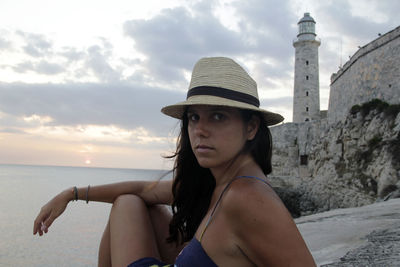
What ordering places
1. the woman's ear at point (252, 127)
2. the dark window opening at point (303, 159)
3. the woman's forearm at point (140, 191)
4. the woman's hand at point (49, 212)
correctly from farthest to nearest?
1. the dark window opening at point (303, 159)
2. the woman's hand at point (49, 212)
3. the woman's forearm at point (140, 191)
4. the woman's ear at point (252, 127)

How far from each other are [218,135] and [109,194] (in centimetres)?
143

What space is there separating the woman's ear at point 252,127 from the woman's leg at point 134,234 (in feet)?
3.43

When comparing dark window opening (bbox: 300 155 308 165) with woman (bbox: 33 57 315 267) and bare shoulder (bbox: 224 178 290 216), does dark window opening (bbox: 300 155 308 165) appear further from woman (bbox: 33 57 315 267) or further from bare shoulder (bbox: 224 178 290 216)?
bare shoulder (bbox: 224 178 290 216)

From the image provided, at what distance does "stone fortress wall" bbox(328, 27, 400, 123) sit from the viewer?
13.4 m

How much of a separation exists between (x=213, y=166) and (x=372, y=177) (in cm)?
1219

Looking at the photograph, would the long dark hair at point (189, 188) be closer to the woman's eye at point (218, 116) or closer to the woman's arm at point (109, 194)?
the woman's arm at point (109, 194)

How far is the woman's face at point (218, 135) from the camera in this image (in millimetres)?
1848

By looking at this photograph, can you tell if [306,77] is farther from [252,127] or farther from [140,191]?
[252,127]

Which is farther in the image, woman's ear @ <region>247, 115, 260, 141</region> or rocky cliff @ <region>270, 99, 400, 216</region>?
rocky cliff @ <region>270, 99, 400, 216</region>

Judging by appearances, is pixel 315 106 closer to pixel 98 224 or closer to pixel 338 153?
pixel 338 153

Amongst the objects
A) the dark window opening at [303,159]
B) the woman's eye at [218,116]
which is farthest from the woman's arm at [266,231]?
the dark window opening at [303,159]

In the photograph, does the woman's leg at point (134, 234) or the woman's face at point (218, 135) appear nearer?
the woman's face at point (218, 135)

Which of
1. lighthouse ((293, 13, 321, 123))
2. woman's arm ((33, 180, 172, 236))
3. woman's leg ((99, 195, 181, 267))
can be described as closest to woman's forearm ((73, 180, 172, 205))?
woman's arm ((33, 180, 172, 236))

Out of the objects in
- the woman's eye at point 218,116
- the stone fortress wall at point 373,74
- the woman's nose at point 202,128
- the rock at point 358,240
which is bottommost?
the rock at point 358,240
